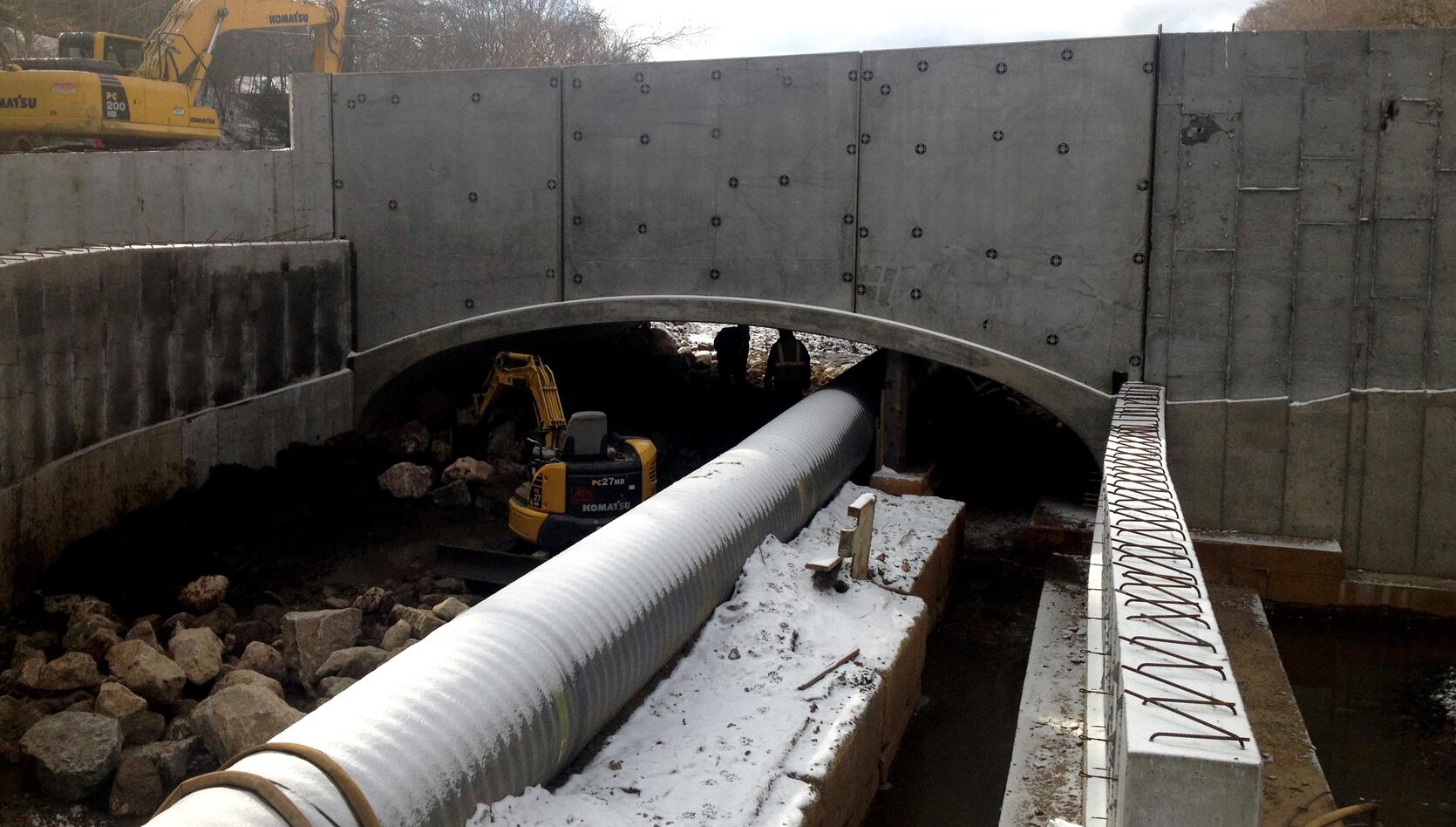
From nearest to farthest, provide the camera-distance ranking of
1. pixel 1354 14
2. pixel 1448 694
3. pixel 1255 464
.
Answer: pixel 1448 694 < pixel 1255 464 < pixel 1354 14

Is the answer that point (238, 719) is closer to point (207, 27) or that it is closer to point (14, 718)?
point (14, 718)

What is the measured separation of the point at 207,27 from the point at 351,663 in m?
11.9

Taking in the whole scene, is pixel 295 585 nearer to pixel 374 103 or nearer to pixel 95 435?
pixel 95 435

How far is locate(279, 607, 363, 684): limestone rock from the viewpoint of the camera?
281 inches

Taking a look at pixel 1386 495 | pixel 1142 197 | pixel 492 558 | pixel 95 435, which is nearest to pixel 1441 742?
pixel 1386 495

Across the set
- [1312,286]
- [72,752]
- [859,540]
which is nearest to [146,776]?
[72,752]

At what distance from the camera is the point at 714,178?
36.9 ft

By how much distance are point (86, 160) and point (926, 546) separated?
9.43 m

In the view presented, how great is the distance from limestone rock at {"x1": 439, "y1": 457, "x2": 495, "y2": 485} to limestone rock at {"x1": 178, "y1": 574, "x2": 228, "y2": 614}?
3.38 m

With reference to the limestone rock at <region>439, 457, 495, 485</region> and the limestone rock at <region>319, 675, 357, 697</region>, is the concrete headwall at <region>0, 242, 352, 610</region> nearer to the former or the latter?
the limestone rock at <region>439, 457, 495, 485</region>

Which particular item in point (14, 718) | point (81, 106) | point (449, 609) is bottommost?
point (14, 718)

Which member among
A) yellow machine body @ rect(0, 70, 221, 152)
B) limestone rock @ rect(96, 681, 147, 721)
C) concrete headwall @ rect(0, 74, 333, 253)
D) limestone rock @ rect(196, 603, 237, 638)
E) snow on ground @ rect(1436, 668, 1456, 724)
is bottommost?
snow on ground @ rect(1436, 668, 1456, 724)

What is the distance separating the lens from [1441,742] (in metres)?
7.39

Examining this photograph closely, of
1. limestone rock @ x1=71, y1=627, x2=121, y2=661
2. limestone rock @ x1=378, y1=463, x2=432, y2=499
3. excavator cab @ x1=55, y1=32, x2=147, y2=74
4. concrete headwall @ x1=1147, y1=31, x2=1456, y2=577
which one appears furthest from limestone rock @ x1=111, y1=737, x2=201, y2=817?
excavator cab @ x1=55, y1=32, x2=147, y2=74
